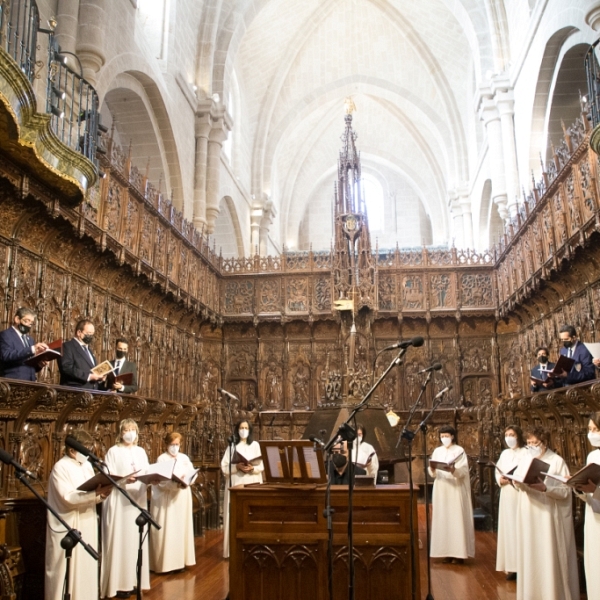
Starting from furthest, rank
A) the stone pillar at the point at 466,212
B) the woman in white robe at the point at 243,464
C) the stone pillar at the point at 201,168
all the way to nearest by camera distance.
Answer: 1. the stone pillar at the point at 466,212
2. the stone pillar at the point at 201,168
3. the woman in white robe at the point at 243,464

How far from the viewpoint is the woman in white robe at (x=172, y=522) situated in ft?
24.7

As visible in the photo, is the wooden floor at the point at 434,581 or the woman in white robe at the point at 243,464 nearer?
the wooden floor at the point at 434,581

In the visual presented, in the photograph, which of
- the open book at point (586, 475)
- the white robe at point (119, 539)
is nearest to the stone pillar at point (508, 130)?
the open book at point (586, 475)

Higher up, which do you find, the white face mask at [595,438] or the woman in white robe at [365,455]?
the white face mask at [595,438]

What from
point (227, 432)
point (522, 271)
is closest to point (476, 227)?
point (522, 271)

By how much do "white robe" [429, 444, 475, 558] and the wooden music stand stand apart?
3.55 metres

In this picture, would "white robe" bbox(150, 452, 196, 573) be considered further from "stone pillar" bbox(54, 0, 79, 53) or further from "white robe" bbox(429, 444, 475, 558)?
"stone pillar" bbox(54, 0, 79, 53)

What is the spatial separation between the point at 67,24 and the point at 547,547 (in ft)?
38.9

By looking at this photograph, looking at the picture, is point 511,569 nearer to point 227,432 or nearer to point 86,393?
point 86,393

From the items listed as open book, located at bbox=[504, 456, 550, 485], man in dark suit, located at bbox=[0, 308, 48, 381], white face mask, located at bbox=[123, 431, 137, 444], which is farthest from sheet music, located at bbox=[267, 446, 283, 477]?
man in dark suit, located at bbox=[0, 308, 48, 381]

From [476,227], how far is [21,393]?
854 inches

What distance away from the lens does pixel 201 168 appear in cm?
1980

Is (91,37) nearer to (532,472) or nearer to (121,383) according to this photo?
(121,383)

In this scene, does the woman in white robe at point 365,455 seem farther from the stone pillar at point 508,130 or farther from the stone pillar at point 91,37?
the stone pillar at point 508,130
